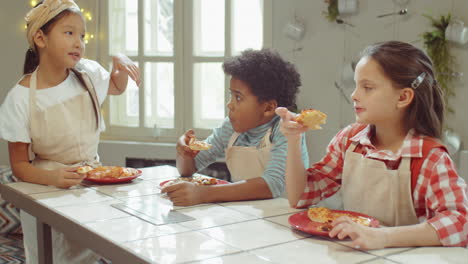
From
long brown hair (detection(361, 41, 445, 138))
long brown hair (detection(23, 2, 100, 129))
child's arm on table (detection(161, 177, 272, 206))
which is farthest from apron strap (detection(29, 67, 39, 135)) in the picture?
long brown hair (detection(361, 41, 445, 138))

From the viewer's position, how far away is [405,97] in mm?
1468

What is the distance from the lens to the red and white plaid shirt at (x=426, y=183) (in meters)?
1.25

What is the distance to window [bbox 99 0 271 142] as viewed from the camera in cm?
389

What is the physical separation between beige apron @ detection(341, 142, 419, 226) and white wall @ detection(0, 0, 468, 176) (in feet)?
6.45

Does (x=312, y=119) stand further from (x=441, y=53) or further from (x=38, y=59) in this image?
(x=441, y=53)

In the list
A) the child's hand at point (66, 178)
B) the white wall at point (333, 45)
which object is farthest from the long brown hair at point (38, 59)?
the white wall at point (333, 45)

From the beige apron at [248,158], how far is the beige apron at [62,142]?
2.02 feet

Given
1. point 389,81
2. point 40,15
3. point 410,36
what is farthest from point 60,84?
point 410,36

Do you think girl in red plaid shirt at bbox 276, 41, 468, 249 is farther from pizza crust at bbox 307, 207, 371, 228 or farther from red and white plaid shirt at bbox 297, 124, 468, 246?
pizza crust at bbox 307, 207, 371, 228

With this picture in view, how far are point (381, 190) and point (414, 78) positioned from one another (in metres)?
0.33

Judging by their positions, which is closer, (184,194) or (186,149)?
(184,194)

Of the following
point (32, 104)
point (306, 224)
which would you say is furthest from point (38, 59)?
point (306, 224)

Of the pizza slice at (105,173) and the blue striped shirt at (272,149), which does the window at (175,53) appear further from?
the pizza slice at (105,173)

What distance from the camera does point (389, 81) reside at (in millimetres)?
1461
